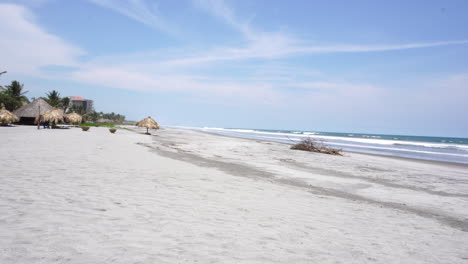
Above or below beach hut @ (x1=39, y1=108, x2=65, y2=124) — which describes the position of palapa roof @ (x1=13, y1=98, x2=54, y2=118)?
above

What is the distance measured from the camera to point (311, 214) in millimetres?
4773

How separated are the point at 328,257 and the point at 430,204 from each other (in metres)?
5.61

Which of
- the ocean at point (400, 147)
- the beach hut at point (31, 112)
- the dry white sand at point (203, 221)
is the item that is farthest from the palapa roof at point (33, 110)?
the dry white sand at point (203, 221)

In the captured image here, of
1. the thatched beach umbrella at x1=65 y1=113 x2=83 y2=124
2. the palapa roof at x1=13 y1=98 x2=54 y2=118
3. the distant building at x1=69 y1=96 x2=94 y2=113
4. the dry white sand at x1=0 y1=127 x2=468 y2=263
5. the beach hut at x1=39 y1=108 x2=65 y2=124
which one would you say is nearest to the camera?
the dry white sand at x1=0 y1=127 x2=468 y2=263

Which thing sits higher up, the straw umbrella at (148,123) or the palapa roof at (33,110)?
the palapa roof at (33,110)

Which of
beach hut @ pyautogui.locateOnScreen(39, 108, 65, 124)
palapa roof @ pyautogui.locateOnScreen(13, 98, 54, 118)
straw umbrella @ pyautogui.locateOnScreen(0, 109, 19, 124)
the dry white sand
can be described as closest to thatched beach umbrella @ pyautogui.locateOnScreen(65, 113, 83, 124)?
palapa roof @ pyautogui.locateOnScreen(13, 98, 54, 118)

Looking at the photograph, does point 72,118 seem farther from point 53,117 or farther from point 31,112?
point 53,117

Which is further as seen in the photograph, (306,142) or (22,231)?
(306,142)

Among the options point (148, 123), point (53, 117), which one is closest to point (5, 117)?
point (53, 117)

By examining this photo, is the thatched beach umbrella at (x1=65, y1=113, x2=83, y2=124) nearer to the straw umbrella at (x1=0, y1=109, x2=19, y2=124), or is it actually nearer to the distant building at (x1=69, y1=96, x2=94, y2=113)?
the straw umbrella at (x1=0, y1=109, x2=19, y2=124)

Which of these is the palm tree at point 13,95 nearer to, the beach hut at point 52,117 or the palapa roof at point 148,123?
the beach hut at point 52,117

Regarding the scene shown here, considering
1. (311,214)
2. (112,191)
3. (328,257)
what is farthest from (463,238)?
(112,191)

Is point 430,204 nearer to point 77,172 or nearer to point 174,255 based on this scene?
point 174,255

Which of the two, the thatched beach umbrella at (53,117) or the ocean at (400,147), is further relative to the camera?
the thatched beach umbrella at (53,117)
